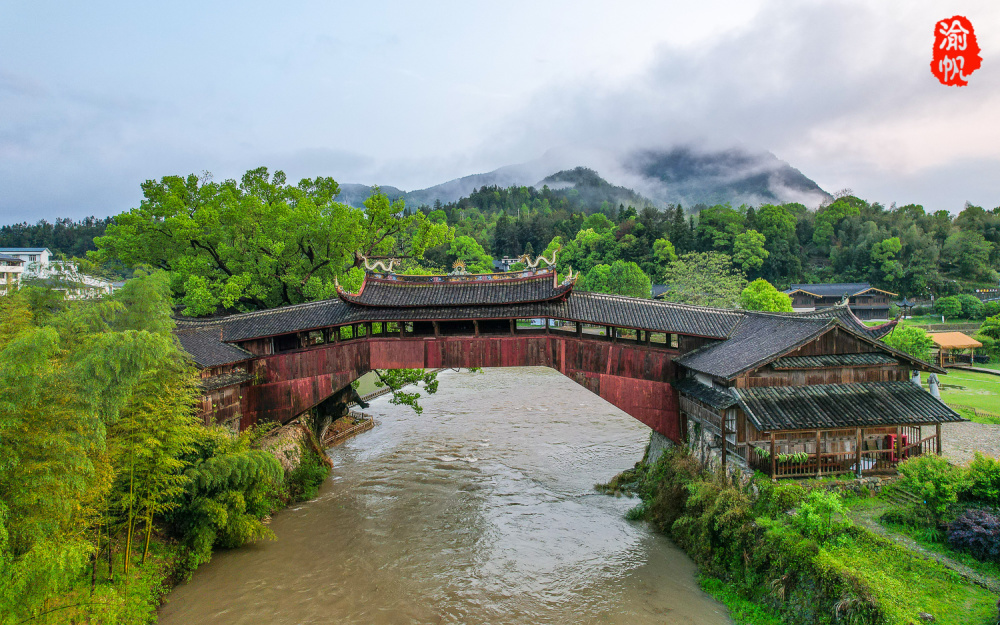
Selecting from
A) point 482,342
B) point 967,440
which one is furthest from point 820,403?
point 482,342

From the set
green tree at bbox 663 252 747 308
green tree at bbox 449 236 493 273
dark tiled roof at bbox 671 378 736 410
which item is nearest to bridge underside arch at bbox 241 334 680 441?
dark tiled roof at bbox 671 378 736 410

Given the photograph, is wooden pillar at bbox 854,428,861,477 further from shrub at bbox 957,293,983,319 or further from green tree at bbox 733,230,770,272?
green tree at bbox 733,230,770,272

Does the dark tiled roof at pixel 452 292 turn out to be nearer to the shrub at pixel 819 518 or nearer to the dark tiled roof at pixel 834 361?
the dark tiled roof at pixel 834 361

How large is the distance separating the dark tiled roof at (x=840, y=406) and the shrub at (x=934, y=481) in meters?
1.14

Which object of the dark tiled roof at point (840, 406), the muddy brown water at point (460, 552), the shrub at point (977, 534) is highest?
the dark tiled roof at point (840, 406)

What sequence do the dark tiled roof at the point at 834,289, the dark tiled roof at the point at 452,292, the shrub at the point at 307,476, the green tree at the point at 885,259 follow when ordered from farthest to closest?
the green tree at the point at 885,259 → the dark tiled roof at the point at 834,289 → the shrub at the point at 307,476 → the dark tiled roof at the point at 452,292

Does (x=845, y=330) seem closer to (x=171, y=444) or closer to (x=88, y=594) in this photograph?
(x=171, y=444)

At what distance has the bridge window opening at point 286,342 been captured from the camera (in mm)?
19031

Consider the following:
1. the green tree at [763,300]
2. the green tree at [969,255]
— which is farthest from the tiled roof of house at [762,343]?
the green tree at [969,255]

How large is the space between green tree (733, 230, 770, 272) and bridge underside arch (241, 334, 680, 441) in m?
47.5

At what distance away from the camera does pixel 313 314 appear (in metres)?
18.9

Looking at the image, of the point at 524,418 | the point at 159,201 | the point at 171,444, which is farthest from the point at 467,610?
the point at 159,201

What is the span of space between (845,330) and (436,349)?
39.6 feet

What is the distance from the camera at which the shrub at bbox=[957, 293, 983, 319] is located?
4419 cm
